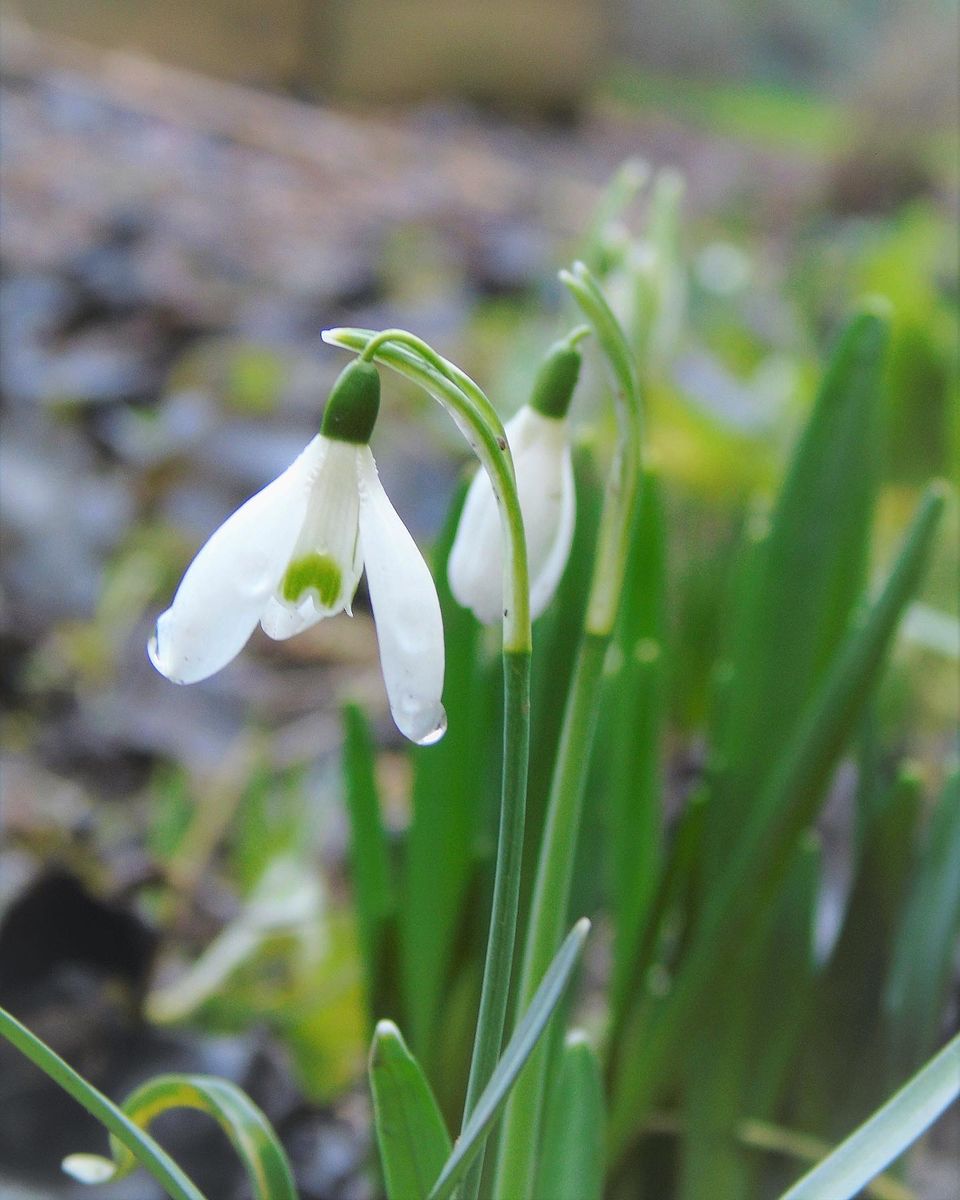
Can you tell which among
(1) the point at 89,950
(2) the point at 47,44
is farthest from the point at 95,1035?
(2) the point at 47,44

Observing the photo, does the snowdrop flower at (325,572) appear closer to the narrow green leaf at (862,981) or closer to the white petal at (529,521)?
the white petal at (529,521)

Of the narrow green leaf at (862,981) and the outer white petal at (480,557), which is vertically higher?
the outer white petal at (480,557)

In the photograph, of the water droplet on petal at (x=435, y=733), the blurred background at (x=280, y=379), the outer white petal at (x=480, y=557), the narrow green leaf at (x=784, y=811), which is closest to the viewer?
the water droplet on petal at (x=435, y=733)

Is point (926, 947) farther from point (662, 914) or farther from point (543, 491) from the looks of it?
point (543, 491)

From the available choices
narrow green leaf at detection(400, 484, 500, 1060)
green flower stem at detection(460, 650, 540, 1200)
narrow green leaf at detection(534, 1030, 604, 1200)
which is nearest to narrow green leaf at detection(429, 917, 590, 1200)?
green flower stem at detection(460, 650, 540, 1200)

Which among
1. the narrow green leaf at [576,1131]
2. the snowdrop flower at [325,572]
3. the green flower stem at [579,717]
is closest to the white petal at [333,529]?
the snowdrop flower at [325,572]

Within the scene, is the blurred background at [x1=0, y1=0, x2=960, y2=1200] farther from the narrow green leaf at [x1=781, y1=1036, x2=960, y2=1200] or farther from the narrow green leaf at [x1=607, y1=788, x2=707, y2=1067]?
the narrow green leaf at [x1=781, y1=1036, x2=960, y2=1200]

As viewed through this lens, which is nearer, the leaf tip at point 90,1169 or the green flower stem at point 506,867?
the green flower stem at point 506,867

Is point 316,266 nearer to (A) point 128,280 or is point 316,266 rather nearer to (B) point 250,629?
(A) point 128,280

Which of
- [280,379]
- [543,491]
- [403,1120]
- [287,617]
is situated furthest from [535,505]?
[280,379]

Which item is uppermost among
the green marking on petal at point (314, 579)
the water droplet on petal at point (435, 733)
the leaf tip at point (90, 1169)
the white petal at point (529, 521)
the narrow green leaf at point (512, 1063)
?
the white petal at point (529, 521)
